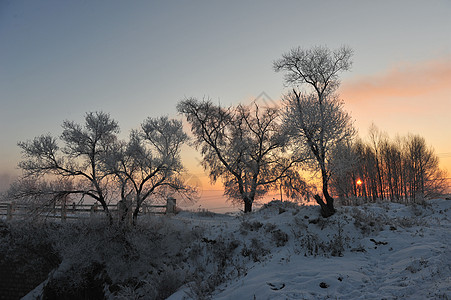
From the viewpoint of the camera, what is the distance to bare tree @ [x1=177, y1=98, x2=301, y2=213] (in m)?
26.6

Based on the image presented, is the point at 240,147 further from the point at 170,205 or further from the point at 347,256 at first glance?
the point at 347,256

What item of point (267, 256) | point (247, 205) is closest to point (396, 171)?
point (247, 205)

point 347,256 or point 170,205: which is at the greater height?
point 170,205

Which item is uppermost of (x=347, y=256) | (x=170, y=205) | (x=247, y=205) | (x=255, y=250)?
(x=170, y=205)

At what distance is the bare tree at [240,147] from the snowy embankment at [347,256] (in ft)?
30.5

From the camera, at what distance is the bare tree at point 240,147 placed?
2664 centimetres

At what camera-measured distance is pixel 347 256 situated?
10570 millimetres

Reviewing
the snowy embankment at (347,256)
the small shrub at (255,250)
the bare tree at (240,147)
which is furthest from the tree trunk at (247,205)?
the small shrub at (255,250)

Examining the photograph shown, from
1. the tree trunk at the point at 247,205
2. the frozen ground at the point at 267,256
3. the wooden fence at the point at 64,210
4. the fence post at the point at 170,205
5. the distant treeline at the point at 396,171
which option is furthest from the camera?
the distant treeline at the point at 396,171

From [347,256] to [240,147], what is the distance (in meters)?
17.0

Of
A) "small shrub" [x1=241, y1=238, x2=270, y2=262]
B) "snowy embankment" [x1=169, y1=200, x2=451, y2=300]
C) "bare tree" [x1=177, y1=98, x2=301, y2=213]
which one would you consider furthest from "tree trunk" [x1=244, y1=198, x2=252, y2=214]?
"small shrub" [x1=241, y1=238, x2=270, y2=262]

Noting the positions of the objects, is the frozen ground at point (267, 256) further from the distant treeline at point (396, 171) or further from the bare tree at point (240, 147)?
the distant treeline at point (396, 171)

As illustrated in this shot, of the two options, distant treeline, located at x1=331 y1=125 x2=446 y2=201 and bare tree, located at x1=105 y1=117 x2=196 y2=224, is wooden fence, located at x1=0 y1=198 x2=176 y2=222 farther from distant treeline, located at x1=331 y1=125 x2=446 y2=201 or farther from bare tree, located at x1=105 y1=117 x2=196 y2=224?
distant treeline, located at x1=331 y1=125 x2=446 y2=201

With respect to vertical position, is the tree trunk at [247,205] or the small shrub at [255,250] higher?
the tree trunk at [247,205]
